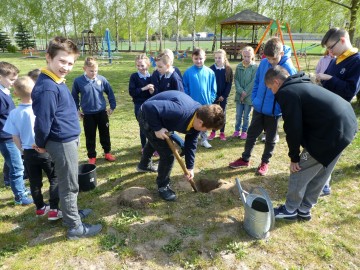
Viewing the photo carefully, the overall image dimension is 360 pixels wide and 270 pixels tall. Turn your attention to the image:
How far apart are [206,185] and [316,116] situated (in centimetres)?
197

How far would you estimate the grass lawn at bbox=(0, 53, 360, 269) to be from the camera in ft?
8.50

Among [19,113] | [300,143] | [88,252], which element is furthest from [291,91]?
[19,113]

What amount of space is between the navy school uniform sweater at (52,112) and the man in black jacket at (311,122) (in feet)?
6.46

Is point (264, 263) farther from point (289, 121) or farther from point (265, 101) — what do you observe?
point (265, 101)

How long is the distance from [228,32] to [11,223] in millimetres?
31177

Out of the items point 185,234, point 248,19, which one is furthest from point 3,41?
point 185,234

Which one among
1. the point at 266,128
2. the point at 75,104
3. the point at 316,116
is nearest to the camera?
the point at 316,116

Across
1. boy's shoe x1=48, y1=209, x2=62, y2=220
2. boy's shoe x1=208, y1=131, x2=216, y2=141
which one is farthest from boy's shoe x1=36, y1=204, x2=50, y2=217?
boy's shoe x1=208, y1=131, x2=216, y2=141

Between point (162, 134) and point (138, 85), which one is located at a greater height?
point (138, 85)

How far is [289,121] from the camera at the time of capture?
98.3 inches

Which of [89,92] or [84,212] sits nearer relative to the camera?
[84,212]

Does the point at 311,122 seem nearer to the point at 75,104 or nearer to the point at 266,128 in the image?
the point at 266,128

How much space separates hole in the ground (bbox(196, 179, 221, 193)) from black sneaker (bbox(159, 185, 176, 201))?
58cm

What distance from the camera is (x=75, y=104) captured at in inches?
112
